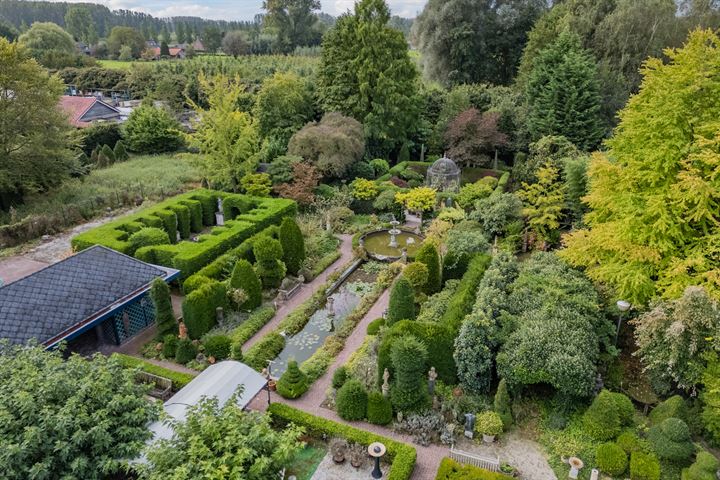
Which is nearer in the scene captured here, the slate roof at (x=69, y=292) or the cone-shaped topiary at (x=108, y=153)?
the slate roof at (x=69, y=292)

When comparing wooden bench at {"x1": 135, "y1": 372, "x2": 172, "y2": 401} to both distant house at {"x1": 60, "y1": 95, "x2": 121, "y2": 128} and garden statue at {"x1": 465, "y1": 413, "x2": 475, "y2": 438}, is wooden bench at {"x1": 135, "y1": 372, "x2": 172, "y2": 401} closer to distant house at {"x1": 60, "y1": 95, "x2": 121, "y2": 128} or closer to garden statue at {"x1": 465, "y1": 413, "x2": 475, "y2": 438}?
garden statue at {"x1": 465, "y1": 413, "x2": 475, "y2": 438}

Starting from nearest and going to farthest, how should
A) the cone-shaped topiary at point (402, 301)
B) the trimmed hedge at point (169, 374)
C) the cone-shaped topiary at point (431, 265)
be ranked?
1. the trimmed hedge at point (169, 374)
2. the cone-shaped topiary at point (402, 301)
3. the cone-shaped topiary at point (431, 265)

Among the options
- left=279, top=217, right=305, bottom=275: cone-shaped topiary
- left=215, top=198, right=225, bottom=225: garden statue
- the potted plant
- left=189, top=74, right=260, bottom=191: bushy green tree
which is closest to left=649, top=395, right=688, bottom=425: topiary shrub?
the potted plant

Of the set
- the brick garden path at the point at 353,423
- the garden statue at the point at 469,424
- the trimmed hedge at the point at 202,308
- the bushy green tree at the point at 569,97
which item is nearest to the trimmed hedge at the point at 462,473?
the brick garden path at the point at 353,423

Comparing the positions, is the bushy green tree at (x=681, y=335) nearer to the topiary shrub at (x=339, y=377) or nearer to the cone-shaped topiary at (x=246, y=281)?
the topiary shrub at (x=339, y=377)

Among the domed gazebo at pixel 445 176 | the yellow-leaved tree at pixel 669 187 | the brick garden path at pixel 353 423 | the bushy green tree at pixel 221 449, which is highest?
the yellow-leaved tree at pixel 669 187

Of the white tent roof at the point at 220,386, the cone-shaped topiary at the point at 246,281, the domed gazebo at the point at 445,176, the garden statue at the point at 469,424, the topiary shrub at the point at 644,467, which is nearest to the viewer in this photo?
the topiary shrub at the point at 644,467

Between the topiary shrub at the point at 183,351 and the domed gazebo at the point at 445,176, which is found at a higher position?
the domed gazebo at the point at 445,176
